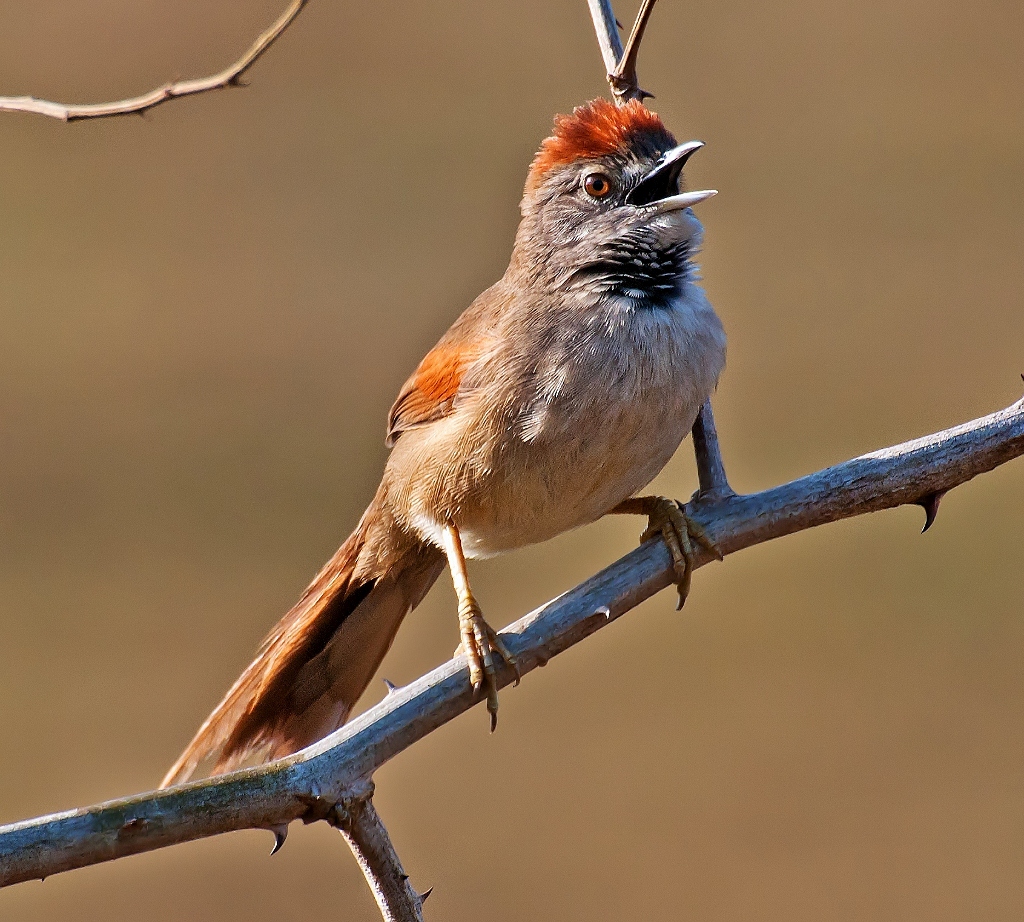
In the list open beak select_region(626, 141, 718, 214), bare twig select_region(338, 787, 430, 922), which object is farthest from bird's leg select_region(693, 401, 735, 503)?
bare twig select_region(338, 787, 430, 922)

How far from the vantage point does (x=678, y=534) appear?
3.43m

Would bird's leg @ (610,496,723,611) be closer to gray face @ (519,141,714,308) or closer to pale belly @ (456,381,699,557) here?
pale belly @ (456,381,699,557)

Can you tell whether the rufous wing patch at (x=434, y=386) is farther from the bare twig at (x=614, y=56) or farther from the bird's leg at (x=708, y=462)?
the bare twig at (x=614, y=56)

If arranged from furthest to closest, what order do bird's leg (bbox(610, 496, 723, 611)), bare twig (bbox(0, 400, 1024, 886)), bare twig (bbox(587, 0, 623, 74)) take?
bare twig (bbox(587, 0, 623, 74)) < bird's leg (bbox(610, 496, 723, 611)) < bare twig (bbox(0, 400, 1024, 886))

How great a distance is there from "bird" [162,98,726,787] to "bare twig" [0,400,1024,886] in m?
0.19

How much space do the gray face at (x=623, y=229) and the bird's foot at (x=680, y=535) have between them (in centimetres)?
61

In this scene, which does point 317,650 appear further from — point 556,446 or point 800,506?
point 800,506

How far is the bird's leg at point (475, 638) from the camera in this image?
10.6ft

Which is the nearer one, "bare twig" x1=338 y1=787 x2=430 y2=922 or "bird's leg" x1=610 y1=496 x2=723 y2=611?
"bare twig" x1=338 y1=787 x2=430 y2=922

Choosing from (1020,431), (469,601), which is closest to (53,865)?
(469,601)

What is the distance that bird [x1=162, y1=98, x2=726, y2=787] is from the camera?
3.35 metres

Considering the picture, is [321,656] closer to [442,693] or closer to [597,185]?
[442,693]

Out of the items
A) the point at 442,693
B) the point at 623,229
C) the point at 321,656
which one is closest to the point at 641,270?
the point at 623,229

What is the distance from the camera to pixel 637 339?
3340mm
